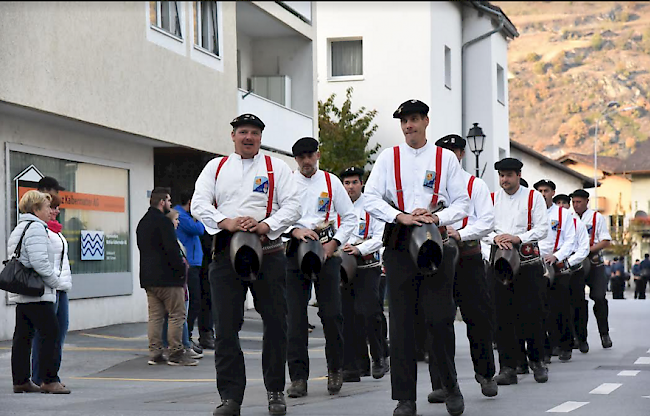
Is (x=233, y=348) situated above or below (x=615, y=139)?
below

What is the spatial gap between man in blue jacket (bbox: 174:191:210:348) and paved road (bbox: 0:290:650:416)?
76cm

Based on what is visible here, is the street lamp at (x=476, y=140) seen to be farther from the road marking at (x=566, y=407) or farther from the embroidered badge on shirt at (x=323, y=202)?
the road marking at (x=566, y=407)

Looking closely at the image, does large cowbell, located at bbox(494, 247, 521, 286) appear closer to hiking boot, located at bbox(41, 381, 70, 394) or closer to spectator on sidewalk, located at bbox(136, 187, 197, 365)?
spectator on sidewalk, located at bbox(136, 187, 197, 365)

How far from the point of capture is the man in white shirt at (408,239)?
25.5ft

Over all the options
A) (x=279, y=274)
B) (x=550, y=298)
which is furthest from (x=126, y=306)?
(x=279, y=274)

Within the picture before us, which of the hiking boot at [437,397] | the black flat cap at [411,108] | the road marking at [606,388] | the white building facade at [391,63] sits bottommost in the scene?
the road marking at [606,388]

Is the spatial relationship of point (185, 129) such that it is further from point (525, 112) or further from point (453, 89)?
point (525, 112)

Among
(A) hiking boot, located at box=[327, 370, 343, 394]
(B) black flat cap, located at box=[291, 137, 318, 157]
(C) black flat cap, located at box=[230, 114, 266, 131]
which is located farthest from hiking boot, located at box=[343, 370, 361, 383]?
(C) black flat cap, located at box=[230, 114, 266, 131]

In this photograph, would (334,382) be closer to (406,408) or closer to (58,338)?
(406,408)

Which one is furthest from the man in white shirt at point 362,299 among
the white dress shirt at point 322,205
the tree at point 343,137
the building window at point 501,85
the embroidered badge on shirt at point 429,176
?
the building window at point 501,85

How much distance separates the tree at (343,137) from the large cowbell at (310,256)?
70.8 ft

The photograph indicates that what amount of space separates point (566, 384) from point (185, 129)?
10588 mm

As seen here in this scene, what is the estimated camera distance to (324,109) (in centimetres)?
3266

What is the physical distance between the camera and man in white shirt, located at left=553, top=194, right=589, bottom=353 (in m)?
14.6
